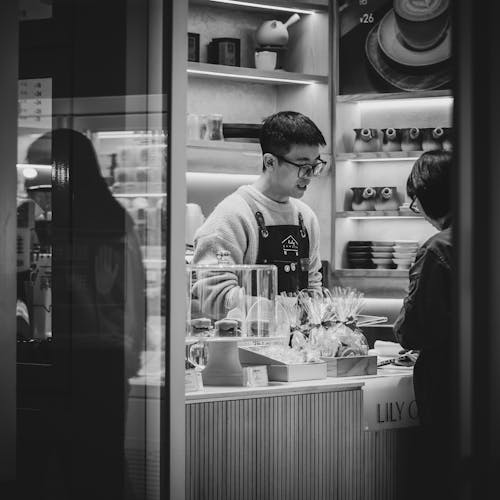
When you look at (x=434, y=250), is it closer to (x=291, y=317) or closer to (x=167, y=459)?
(x=291, y=317)

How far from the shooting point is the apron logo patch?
3922 millimetres

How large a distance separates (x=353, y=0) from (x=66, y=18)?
358 cm

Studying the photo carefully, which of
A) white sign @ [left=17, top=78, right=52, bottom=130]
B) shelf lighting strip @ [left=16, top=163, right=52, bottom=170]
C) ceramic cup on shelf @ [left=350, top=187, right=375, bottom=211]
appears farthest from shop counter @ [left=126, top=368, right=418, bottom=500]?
ceramic cup on shelf @ [left=350, top=187, right=375, bottom=211]

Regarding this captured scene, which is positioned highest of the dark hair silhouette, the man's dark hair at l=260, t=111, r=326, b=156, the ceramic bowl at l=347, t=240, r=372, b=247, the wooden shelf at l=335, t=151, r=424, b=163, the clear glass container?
the wooden shelf at l=335, t=151, r=424, b=163

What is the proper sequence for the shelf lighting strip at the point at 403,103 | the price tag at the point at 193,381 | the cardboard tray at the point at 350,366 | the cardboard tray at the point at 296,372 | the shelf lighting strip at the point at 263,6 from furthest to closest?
the shelf lighting strip at the point at 403,103
the shelf lighting strip at the point at 263,6
the cardboard tray at the point at 350,366
the cardboard tray at the point at 296,372
the price tag at the point at 193,381

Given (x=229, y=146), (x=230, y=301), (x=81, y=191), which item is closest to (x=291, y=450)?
(x=230, y=301)

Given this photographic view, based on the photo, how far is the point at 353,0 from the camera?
5656 mm

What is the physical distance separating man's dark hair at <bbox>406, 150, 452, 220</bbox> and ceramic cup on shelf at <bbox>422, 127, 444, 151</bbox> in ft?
8.40

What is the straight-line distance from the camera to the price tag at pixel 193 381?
2721 millimetres

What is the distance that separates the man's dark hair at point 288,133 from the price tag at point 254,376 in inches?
46.8

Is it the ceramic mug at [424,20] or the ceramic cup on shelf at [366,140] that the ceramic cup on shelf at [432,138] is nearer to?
the ceramic cup on shelf at [366,140]

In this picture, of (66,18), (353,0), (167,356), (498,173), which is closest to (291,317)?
(167,356)

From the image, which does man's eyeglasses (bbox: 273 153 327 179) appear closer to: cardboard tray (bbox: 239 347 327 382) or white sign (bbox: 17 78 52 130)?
cardboard tray (bbox: 239 347 327 382)

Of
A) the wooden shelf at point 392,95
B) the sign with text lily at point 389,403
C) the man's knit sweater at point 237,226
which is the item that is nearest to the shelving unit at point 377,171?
the wooden shelf at point 392,95
